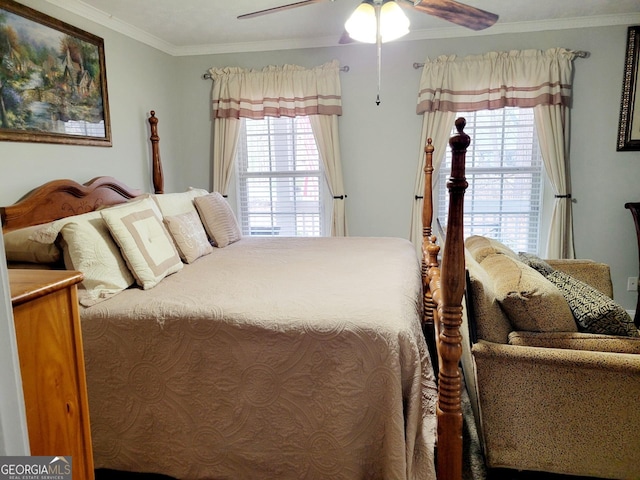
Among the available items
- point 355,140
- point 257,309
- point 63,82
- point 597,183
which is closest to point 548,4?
point 597,183

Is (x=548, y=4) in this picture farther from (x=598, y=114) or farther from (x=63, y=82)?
(x=63, y=82)

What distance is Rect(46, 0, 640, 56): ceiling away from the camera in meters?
3.04

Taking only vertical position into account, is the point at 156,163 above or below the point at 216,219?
above

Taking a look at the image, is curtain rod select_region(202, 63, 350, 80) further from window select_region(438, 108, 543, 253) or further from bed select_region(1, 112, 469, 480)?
bed select_region(1, 112, 469, 480)

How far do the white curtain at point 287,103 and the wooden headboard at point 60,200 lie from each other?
1283mm

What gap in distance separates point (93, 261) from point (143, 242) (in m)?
0.27

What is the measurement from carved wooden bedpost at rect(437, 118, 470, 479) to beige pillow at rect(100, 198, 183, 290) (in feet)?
4.62

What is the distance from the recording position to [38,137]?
2621 millimetres

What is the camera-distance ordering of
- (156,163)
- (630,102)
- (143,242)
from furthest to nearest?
(156,163) → (630,102) → (143,242)

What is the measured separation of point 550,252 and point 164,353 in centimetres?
333

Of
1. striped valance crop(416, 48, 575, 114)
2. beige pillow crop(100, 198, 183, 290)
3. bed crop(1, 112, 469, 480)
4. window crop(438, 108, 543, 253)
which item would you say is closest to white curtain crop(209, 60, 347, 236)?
striped valance crop(416, 48, 575, 114)

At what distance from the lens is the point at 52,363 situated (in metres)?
0.94

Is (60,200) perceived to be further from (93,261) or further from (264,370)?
(264,370)

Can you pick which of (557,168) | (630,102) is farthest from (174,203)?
(630,102)
